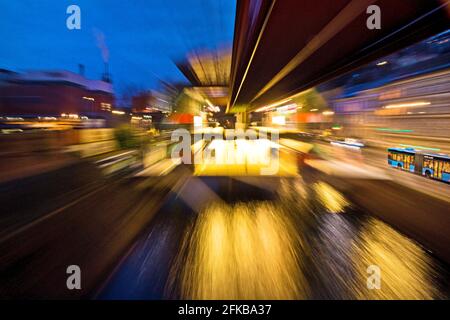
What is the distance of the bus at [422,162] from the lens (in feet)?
24.2

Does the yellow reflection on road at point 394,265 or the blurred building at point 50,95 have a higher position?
the blurred building at point 50,95

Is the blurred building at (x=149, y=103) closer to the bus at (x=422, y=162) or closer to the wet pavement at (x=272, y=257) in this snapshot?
the bus at (x=422, y=162)

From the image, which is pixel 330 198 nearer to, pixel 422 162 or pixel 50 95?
pixel 422 162

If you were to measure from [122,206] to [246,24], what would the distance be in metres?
6.71

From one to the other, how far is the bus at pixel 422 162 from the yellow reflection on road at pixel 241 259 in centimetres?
583

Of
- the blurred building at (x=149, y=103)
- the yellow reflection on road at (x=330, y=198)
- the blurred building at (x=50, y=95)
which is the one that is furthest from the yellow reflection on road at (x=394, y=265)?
the blurred building at (x=149, y=103)

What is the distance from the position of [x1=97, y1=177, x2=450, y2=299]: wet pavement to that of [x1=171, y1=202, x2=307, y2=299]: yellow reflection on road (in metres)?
0.01

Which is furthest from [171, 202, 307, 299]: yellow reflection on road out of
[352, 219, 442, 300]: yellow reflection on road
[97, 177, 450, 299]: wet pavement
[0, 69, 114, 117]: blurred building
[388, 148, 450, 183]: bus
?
Result: [0, 69, 114, 117]: blurred building

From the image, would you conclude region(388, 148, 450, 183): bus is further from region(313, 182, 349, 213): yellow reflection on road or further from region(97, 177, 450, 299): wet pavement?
region(97, 177, 450, 299): wet pavement

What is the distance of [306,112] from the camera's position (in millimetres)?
28828

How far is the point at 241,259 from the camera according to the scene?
13.0 ft

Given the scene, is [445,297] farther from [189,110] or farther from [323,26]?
[189,110]

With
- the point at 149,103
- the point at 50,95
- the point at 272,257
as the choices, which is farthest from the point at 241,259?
the point at 149,103

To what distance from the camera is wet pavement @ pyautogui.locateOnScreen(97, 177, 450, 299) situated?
318 cm
